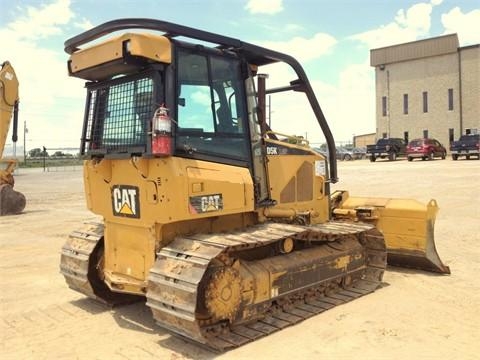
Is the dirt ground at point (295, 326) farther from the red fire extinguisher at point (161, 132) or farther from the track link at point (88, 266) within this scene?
the red fire extinguisher at point (161, 132)

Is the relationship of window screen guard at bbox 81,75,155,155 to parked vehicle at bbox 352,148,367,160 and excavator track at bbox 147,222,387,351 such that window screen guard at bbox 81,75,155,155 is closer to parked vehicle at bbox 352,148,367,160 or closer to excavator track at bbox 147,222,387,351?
excavator track at bbox 147,222,387,351

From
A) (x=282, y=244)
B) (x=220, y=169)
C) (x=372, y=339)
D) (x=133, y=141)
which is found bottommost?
(x=372, y=339)

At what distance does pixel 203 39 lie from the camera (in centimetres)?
498

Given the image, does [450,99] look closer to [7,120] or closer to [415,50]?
[415,50]

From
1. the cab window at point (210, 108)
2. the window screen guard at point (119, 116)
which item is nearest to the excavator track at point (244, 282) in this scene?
the cab window at point (210, 108)

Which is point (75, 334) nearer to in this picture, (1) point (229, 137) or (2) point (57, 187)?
(1) point (229, 137)

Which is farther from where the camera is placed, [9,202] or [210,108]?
[9,202]

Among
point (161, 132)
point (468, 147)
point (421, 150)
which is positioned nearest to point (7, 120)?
point (161, 132)

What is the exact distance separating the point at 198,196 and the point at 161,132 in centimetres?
71

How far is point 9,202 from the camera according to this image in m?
14.6

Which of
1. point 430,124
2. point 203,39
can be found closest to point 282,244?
point 203,39

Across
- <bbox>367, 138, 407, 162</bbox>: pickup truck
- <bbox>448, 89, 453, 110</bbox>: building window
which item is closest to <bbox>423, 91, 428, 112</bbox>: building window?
<bbox>448, 89, 453, 110</bbox>: building window

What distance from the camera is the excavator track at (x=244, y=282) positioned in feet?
14.2

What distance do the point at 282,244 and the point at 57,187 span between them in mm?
20695
